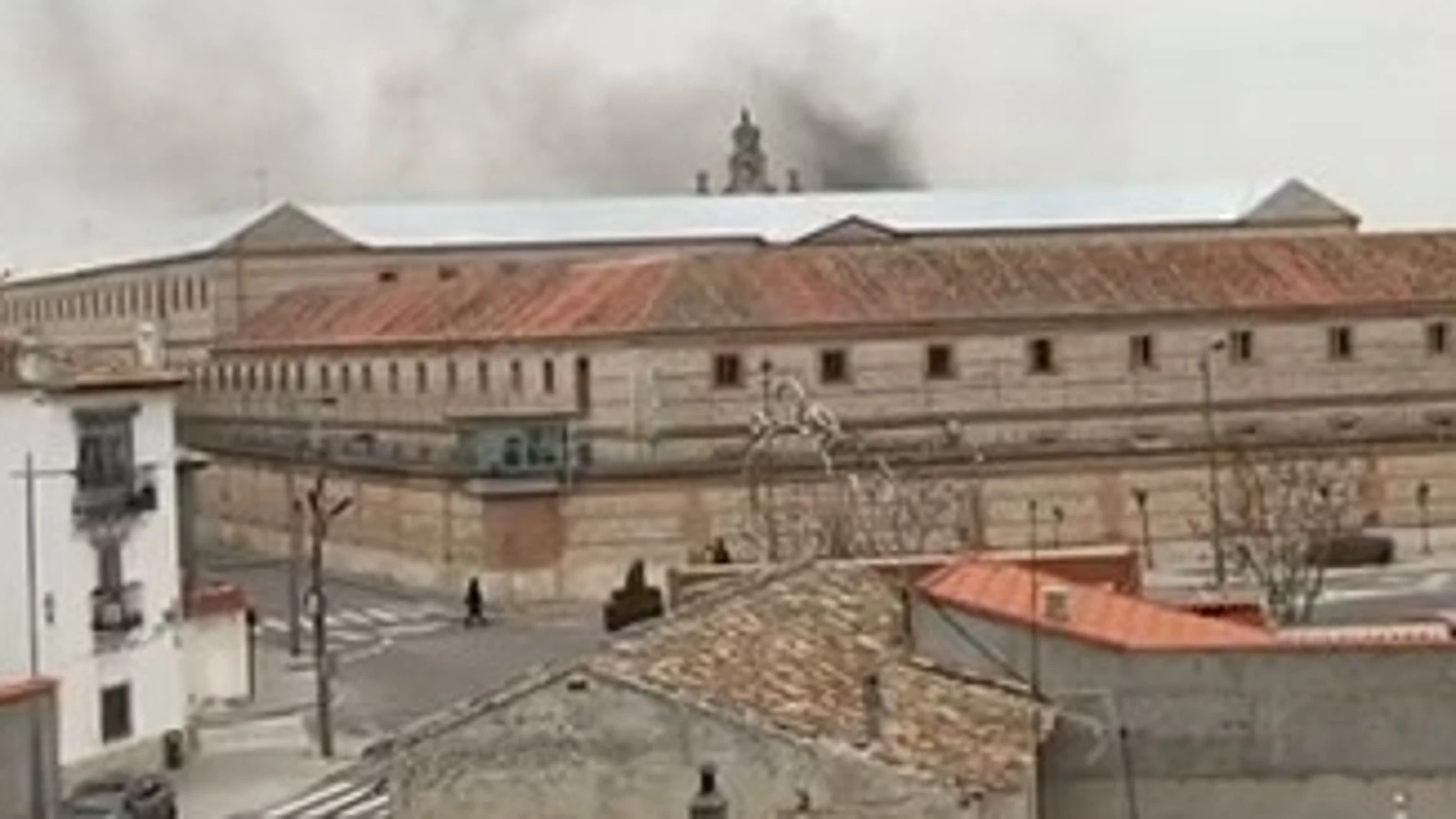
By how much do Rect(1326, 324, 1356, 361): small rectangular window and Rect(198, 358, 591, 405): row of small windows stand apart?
15.1 metres

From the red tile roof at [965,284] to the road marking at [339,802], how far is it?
81.3 ft

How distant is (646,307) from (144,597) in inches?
883

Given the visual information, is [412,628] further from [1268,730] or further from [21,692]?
[1268,730]

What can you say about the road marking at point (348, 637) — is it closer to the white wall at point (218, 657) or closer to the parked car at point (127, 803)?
the white wall at point (218, 657)

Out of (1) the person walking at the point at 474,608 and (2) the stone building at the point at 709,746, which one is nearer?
(2) the stone building at the point at 709,746

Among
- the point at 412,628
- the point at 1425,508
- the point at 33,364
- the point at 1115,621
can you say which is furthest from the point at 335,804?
the point at 1425,508

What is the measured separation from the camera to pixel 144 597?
3569 cm

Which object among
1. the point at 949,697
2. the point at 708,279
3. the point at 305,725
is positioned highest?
the point at 708,279

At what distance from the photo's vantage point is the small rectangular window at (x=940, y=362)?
57188mm

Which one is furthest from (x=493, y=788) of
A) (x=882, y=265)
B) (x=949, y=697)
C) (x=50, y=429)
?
(x=882, y=265)

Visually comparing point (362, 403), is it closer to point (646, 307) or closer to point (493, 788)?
point (646, 307)

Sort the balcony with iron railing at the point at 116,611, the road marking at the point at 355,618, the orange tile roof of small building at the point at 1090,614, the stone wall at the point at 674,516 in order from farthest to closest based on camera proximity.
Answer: the stone wall at the point at 674,516 < the road marking at the point at 355,618 < the balcony with iron railing at the point at 116,611 < the orange tile roof of small building at the point at 1090,614

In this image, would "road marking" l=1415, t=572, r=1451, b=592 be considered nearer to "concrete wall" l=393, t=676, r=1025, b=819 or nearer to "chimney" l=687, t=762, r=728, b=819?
"concrete wall" l=393, t=676, r=1025, b=819

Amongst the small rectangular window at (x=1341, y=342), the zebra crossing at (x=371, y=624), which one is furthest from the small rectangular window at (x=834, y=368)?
the small rectangular window at (x=1341, y=342)
